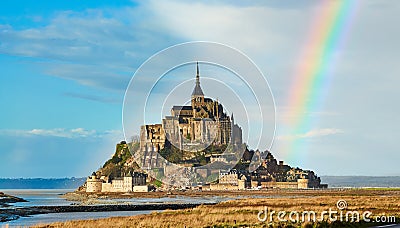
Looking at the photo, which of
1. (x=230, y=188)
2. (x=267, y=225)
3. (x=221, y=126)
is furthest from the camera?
(x=221, y=126)

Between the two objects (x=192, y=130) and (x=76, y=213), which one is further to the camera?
(x=192, y=130)

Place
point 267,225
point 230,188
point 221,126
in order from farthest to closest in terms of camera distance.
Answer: point 221,126, point 230,188, point 267,225

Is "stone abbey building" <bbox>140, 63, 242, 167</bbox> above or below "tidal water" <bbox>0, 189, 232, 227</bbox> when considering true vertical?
above

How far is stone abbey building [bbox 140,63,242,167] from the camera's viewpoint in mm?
188750

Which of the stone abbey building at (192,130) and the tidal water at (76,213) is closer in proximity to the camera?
the tidal water at (76,213)

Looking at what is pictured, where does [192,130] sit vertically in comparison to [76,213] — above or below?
above

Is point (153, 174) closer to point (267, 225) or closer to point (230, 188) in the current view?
point (230, 188)

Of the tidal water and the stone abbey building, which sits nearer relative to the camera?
the tidal water

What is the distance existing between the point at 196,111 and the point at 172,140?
11.9 metres

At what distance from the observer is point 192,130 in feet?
616

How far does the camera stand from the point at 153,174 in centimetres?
19362

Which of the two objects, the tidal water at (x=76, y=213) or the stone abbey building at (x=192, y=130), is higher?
the stone abbey building at (x=192, y=130)

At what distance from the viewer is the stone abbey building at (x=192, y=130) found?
188750mm

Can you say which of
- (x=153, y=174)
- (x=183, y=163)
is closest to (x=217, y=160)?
(x=183, y=163)
